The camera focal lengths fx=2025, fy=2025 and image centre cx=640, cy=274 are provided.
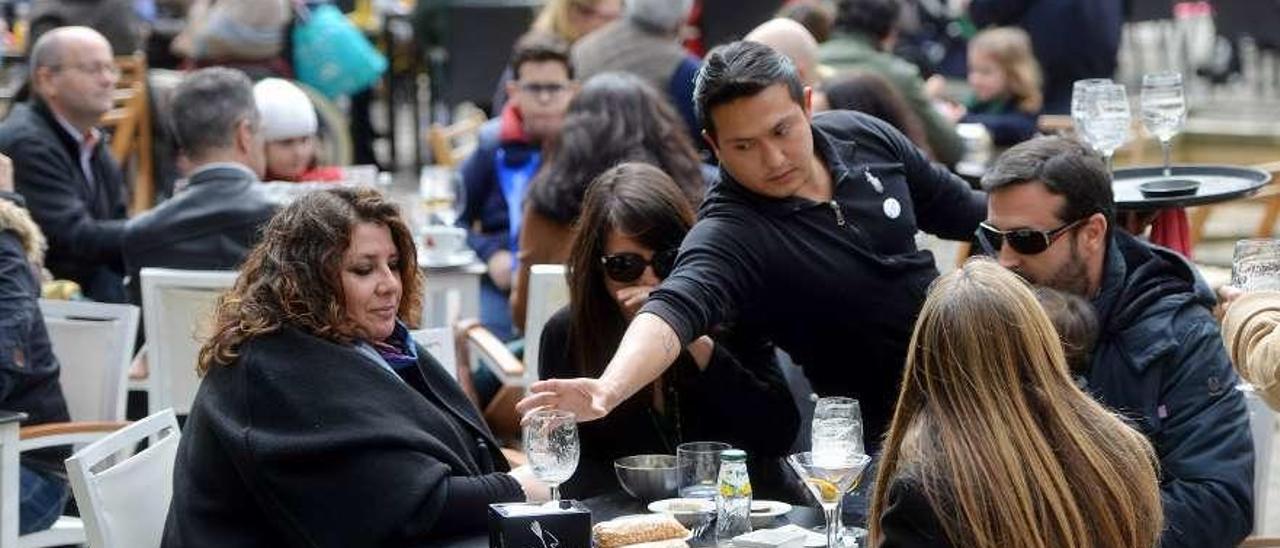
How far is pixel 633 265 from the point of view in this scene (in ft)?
14.2

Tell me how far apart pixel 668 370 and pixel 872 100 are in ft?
7.01

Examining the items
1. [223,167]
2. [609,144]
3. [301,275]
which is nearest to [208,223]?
[223,167]

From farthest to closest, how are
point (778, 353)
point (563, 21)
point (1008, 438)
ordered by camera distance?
point (563, 21)
point (778, 353)
point (1008, 438)

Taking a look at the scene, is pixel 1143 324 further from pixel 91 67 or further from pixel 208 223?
pixel 91 67

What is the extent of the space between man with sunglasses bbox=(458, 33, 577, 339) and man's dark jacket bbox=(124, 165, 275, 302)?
1126 millimetres

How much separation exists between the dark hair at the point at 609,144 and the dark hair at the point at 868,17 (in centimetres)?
195

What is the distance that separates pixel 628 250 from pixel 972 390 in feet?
5.38

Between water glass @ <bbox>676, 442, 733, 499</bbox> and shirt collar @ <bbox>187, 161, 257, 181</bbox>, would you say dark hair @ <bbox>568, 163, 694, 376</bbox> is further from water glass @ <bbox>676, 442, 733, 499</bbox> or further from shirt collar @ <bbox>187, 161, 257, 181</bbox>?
shirt collar @ <bbox>187, 161, 257, 181</bbox>

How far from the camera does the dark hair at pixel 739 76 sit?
154 inches

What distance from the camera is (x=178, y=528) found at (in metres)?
3.73

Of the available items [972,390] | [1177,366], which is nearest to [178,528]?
[972,390]

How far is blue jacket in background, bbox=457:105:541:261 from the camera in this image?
7.06 metres

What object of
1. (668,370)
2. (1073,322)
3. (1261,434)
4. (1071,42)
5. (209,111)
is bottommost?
(1261,434)

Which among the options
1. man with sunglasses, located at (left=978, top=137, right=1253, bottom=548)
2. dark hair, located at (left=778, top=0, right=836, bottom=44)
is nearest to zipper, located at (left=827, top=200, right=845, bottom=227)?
man with sunglasses, located at (left=978, top=137, right=1253, bottom=548)
